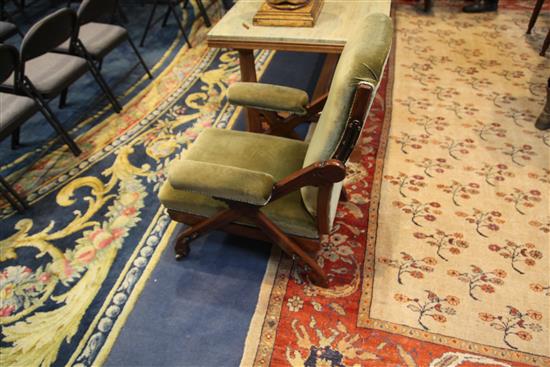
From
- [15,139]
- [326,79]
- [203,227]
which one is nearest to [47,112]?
[15,139]

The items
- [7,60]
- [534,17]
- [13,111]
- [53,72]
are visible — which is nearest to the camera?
[7,60]

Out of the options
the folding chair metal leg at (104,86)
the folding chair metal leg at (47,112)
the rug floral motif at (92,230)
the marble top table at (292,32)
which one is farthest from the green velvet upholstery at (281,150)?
the folding chair metal leg at (104,86)

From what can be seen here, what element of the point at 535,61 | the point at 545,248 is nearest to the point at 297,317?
the point at 545,248

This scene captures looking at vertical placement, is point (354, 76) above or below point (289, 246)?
above

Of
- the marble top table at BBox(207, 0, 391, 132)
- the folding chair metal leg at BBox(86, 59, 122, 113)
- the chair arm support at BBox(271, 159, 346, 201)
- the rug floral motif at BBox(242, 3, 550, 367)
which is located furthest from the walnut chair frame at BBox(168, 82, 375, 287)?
the folding chair metal leg at BBox(86, 59, 122, 113)

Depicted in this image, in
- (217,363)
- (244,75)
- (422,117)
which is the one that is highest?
(244,75)

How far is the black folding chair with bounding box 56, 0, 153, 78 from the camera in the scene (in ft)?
7.34

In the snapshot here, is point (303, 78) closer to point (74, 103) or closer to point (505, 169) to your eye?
point (505, 169)

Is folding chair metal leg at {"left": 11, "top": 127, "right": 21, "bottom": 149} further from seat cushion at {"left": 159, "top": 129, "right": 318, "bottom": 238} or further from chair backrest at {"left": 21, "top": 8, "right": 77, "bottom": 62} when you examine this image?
seat cushion at {"left": 159, "top": 129, "right": 318, "bottom": 238}

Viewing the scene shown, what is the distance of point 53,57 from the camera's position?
2.27 metres

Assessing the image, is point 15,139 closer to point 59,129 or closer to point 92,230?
point 59,129

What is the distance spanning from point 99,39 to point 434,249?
2527mm

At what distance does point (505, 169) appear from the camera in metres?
1.92

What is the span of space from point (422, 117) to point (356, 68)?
1.61 m
